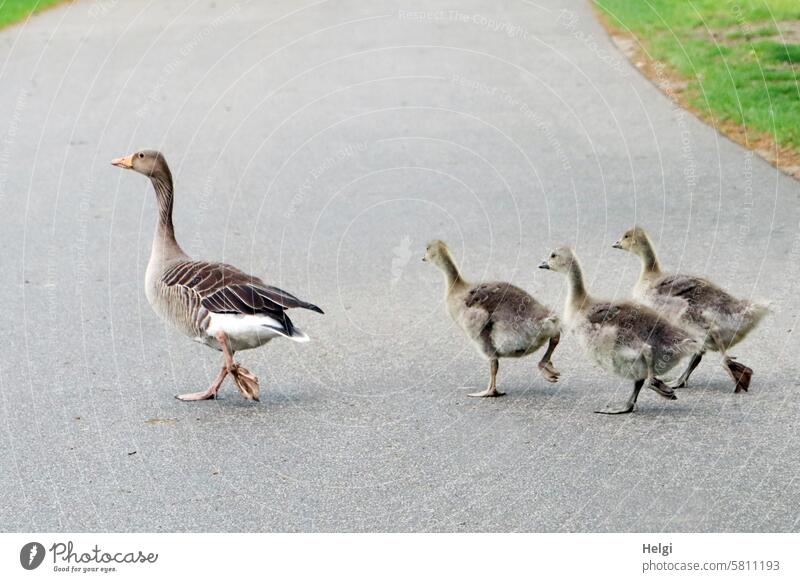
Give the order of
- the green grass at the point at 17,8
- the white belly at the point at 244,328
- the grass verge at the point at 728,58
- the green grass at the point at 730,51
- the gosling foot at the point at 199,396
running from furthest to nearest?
the green grass at the point at 17,8, the green grass at the point at 730,51, the grass verge at the point at 728,58, the gosling foot at the point at 199,396, the white belly at the point at 244,328

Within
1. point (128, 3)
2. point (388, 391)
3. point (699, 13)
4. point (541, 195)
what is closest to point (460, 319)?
point (388, 391)

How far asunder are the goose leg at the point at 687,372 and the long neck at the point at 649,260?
652 mm

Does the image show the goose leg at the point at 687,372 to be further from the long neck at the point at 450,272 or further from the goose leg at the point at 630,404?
the long neck at the point at 450,272

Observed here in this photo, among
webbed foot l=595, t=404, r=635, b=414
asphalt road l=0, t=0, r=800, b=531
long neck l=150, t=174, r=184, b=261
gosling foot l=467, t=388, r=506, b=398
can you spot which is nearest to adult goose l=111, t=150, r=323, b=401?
long neck l=150, t=174, r=184, b=261

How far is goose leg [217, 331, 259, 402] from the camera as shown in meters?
7.38

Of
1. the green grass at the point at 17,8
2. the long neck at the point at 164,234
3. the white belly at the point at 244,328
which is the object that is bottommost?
the white belly at the point at 244,328

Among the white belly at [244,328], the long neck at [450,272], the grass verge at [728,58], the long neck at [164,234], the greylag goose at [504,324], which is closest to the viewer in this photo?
the white belly at [244,328]

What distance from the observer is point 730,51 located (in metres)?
16.2

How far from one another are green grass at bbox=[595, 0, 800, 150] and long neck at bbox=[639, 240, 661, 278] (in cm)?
552

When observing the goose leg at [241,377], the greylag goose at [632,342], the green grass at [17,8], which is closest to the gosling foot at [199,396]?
the goose leg at [241,377]

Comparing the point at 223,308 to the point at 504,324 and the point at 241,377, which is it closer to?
the point at 241,377

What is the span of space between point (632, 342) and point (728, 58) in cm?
983

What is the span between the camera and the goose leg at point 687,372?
7.59m

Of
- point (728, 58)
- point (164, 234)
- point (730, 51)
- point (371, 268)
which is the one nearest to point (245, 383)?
point (164, 234)
